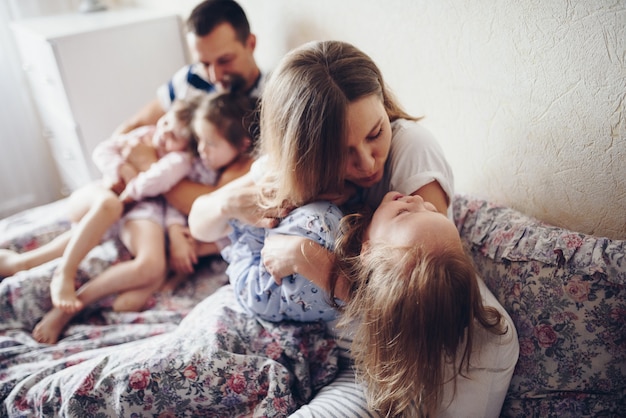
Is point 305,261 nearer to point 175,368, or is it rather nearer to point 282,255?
point 282,255

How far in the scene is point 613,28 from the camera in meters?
0.93

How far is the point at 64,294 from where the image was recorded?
54.3 inches

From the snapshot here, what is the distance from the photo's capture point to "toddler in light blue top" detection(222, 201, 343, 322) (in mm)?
1043

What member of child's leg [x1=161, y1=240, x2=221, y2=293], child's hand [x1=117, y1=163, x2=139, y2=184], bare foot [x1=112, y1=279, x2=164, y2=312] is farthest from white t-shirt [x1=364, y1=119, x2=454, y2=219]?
child's hand [x1=117, y1=163, x2=139, y2=184]

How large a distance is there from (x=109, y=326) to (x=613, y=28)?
4.43 feet

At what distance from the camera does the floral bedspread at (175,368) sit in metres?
1.05

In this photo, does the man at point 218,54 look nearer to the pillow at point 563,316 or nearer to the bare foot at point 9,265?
the bare foot at point 9,265

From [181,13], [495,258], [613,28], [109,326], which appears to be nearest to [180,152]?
[109,326]

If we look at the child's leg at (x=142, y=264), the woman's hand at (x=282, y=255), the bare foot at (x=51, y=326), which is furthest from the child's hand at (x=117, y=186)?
the woman's hand at (x=282, y=255)

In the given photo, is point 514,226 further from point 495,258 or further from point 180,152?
point 180,152

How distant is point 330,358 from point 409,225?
0.40 metres

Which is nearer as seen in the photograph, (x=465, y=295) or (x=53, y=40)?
(x=465, y=295)

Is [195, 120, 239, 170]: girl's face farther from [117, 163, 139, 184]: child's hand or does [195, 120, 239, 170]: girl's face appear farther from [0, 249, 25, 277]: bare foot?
[0, 249, 25, 277]: bare foot

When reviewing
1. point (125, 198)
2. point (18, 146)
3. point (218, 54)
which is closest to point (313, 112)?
point (218, 54)
